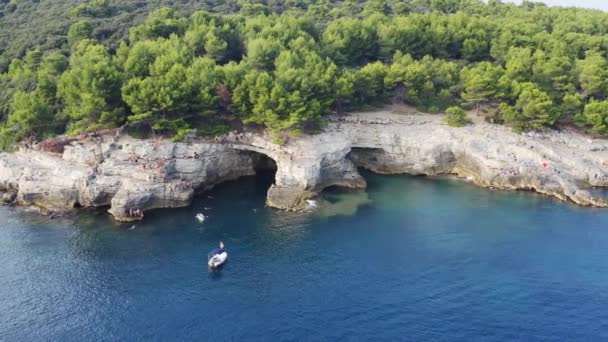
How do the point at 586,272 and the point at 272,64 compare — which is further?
the point at 272,64

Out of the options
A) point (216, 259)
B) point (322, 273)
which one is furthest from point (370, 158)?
point (216, 259)

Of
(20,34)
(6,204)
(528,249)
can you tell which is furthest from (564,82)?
Answer: (20,34)

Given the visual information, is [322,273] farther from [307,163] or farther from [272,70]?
[272,70]

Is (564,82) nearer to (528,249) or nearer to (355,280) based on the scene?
(528,249)

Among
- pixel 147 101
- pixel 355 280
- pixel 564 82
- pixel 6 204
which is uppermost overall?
pixel 564 82

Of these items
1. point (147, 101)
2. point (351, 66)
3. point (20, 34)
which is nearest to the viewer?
point (147, 101)

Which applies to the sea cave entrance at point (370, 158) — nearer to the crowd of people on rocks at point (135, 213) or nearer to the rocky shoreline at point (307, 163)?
the rocky shoreline at point (307, 163)
